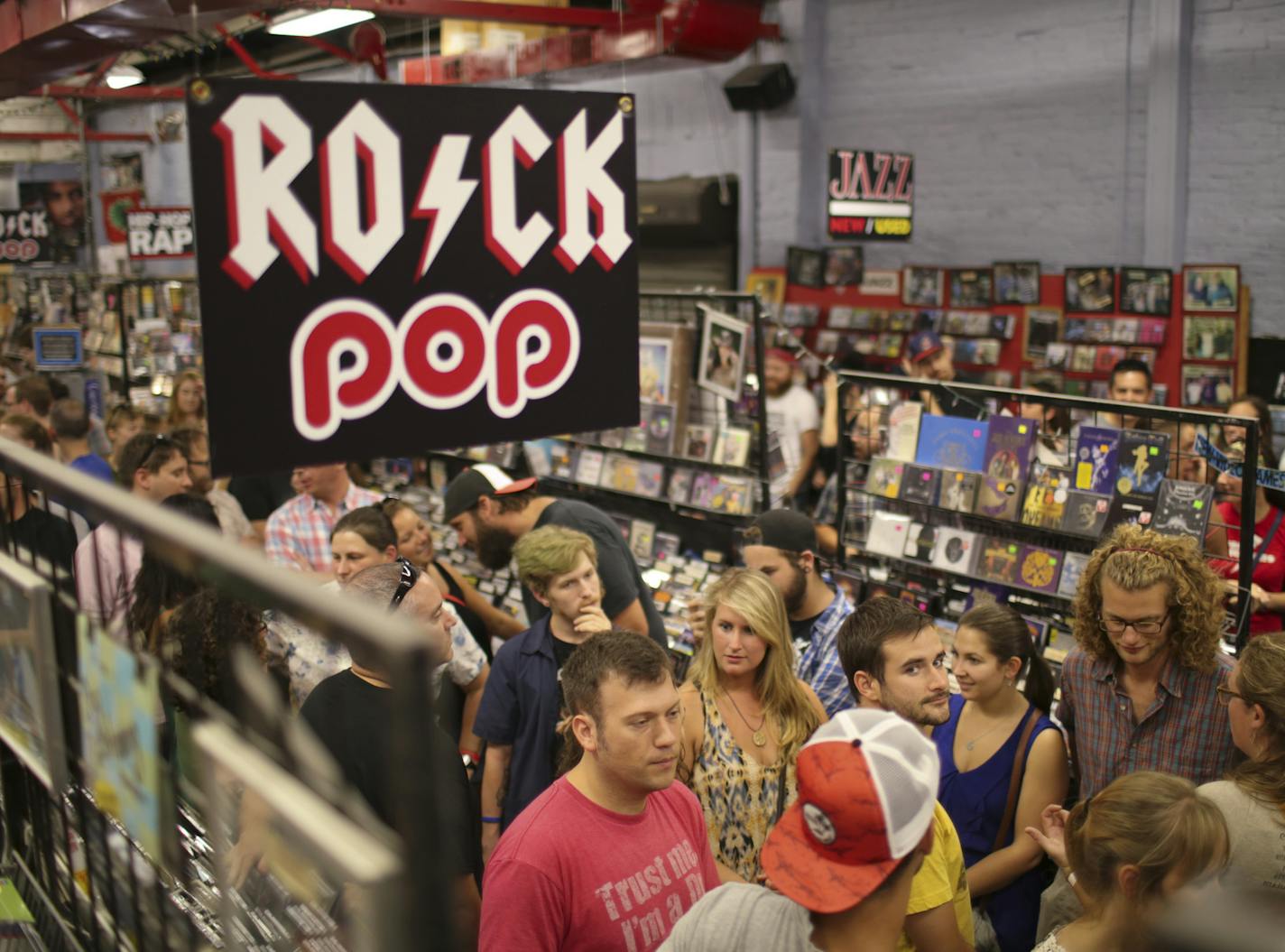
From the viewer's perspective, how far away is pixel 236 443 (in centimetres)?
212

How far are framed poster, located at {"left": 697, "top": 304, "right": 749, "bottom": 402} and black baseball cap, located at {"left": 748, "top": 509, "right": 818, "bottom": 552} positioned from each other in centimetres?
140

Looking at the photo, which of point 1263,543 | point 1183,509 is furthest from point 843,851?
point 1263,543

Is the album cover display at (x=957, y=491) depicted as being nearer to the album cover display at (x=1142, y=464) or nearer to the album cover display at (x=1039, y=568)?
the album cover display at (x=1039, y=568)

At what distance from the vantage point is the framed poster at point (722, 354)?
17.9 feet

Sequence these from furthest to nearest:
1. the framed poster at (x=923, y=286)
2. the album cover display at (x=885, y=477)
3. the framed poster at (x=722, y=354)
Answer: the framed poster at (x=923, y=286) → the framed poster at (x=722, y=354) → the album cover display at (x=885, y=477)

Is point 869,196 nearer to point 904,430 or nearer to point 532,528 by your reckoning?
point 904,430

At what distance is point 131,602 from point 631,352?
1448 millimetres

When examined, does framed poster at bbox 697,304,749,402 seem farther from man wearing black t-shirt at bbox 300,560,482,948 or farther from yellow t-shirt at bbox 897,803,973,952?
man wearing black t-shirt at bbox 300,560,482,948

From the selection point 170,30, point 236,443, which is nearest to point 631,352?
point 236,443

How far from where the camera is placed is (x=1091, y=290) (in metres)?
9.21

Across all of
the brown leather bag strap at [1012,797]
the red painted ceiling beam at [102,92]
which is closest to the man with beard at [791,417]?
the brown leather bag strap at [1012,797]

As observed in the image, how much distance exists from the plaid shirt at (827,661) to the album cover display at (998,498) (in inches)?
27.2

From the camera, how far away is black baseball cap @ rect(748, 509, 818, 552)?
160 inches

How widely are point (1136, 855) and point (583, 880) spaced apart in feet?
3.28
